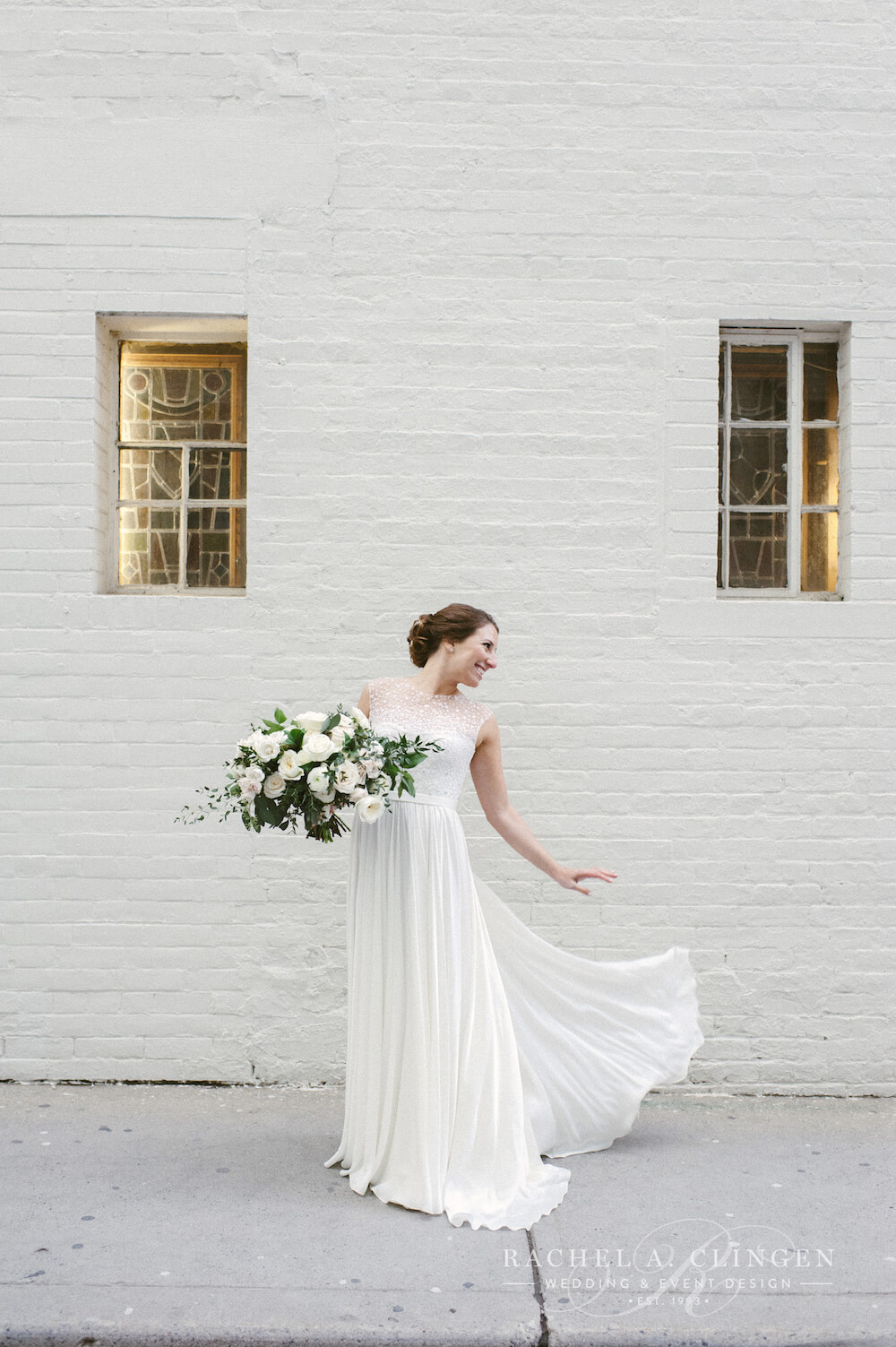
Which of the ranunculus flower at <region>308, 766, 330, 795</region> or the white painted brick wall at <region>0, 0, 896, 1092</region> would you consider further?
the white painted brick wall at <region>0, 0, 896, 1092</region>

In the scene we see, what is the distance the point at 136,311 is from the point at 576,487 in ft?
6.60

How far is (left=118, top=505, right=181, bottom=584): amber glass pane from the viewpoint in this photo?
15.6 ft

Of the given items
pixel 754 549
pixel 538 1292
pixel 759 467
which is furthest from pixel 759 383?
pixel 538 1292

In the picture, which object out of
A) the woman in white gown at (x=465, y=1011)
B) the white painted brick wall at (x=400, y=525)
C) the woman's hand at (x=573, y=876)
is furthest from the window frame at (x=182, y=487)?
the woman's hand at (x=573, y=876)

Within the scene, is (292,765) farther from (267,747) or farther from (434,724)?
(434,724)

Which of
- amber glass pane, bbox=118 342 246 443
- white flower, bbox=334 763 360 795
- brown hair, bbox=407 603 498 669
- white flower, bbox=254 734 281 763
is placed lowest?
white flower, bbox=334 763 360 795

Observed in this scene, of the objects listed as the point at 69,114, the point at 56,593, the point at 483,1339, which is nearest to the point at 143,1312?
the point at 483,1339

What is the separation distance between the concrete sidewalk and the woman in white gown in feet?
0.45

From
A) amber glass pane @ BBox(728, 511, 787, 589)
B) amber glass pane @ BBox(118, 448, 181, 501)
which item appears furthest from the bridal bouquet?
amber glass pane @ BBox(728, 511, 787, 589)

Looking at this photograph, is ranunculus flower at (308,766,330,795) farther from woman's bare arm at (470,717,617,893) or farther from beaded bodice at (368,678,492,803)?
woman's bare arm at (470,717,617,893)

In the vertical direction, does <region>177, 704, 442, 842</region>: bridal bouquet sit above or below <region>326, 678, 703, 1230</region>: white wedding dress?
above

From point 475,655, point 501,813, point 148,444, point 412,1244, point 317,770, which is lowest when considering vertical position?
point 412,1244

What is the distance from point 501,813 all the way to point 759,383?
2.40 m

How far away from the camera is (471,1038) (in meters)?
3.53
